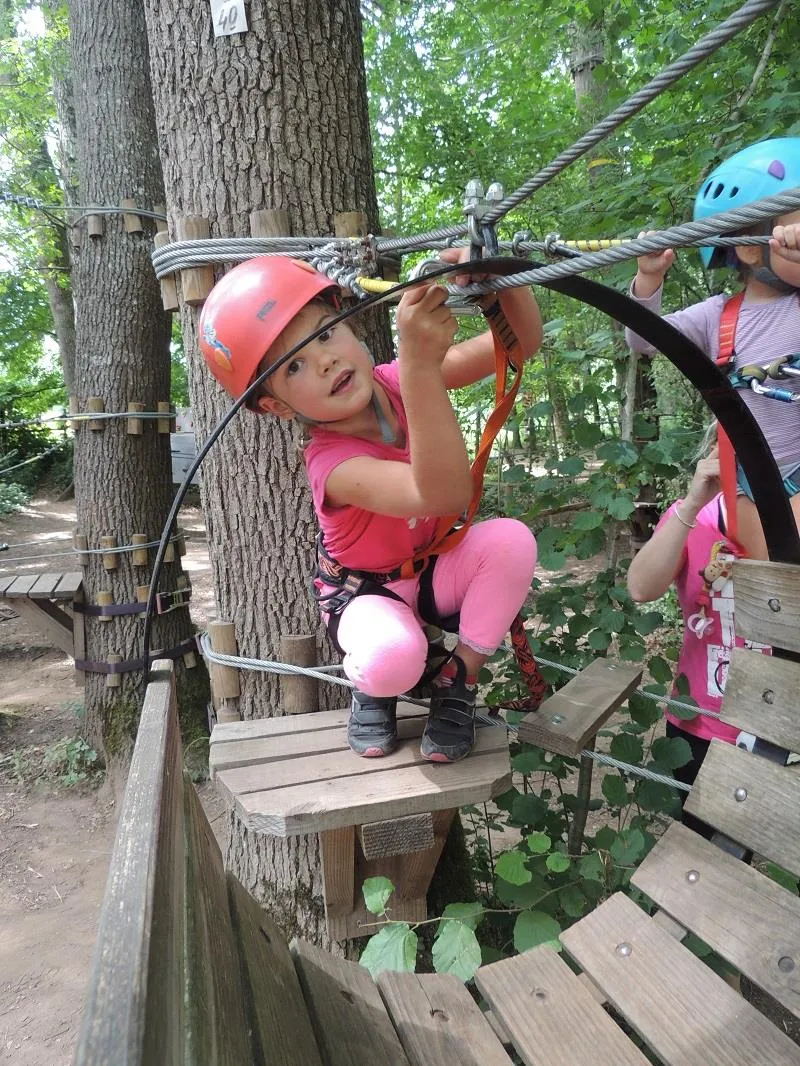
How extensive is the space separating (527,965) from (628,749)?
0.73 meters

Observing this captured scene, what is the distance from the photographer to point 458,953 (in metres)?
1.59

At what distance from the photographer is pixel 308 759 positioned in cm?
163

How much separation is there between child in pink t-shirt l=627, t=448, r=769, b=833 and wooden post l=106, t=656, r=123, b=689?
10.9ft

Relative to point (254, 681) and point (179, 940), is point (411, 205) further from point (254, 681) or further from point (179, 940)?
point (179, 940)

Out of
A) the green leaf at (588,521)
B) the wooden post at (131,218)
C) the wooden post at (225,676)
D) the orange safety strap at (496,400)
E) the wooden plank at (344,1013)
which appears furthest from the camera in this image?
the wooden post at (131,218)

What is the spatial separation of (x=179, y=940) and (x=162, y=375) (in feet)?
13.4

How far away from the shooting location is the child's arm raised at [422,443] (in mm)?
1196

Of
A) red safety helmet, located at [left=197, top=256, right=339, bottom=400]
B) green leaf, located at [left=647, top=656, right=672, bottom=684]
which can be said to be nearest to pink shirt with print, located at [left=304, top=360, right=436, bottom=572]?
red safety helmet, located at [left=197, top=256, right=339, bottom=400]

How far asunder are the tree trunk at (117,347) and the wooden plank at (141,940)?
11.3ft

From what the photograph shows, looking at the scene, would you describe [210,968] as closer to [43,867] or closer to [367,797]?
[367,797]

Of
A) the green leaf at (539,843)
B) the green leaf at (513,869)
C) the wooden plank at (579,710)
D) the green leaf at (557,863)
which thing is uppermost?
the wooden plank at (579,710)

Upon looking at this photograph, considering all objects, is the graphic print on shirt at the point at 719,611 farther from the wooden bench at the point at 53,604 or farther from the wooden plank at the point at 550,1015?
the wooden bench at the point at 53,604

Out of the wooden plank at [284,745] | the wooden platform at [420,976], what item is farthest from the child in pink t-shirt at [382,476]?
the wooden platform at [420,976]

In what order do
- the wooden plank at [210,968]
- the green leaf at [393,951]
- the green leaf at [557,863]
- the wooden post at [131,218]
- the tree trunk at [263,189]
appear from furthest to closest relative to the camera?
the wooden post at [131,218] → the tree trunk at [263,189] → the green leaf at [557,863] → the green leaf at [393,951] → the wooden plank at [210,968]
